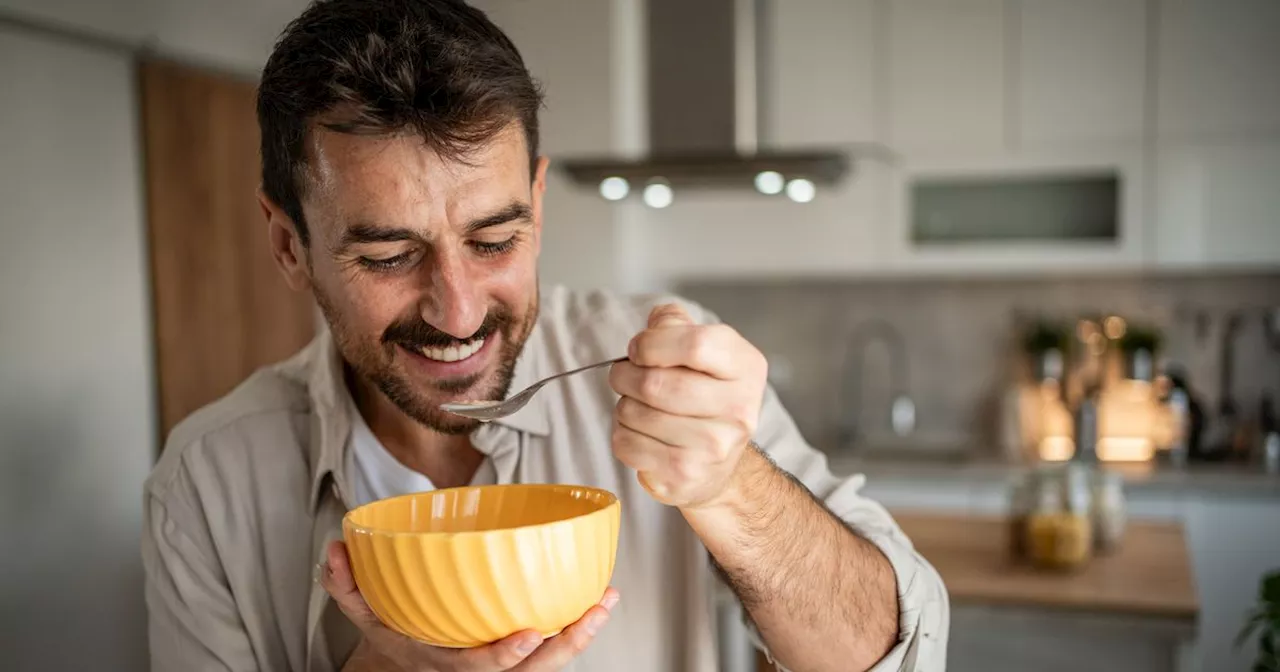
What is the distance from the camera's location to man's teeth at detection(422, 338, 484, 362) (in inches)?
34.8

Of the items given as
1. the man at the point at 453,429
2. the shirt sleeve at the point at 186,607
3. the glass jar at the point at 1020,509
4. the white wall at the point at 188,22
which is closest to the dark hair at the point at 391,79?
the man at the point at 453,429

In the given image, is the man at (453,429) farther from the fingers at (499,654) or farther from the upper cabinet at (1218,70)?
the upper cabinet at (1218,70)

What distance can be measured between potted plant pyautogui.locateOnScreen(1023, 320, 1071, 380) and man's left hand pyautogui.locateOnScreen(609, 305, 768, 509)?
10.2 feet

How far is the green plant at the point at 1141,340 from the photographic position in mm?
3416

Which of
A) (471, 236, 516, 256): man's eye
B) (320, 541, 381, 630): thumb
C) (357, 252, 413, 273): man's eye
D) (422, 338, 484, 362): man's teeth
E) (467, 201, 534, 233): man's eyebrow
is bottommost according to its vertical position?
(320, 541, 381, 630): thumb

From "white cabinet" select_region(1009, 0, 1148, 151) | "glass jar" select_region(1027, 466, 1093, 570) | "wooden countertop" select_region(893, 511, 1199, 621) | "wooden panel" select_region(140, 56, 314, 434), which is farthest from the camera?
"white cabinet" select_region(1009, 0, 1148, 151)

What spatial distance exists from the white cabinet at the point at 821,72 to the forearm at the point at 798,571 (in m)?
2.62

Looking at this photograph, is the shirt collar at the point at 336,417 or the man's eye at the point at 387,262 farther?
the shirt collar at the point at 336,417

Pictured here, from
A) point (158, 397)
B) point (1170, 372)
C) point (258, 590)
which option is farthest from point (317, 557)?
point (1170, 372)

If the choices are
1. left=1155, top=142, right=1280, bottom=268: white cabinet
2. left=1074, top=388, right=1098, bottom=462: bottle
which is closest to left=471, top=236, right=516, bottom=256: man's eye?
left=1155, top=142, right=1280, bottom=268: white cabinet

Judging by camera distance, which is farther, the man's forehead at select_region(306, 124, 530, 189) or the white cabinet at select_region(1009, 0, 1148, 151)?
the white cabinet at select_region(1009, 0, 1148, 151)

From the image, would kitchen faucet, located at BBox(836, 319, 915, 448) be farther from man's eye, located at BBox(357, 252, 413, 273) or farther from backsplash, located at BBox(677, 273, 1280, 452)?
man's eye, located at BBox(357, 252, 413, 273)

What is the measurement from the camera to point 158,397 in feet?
8.46

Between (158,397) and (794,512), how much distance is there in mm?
2202
